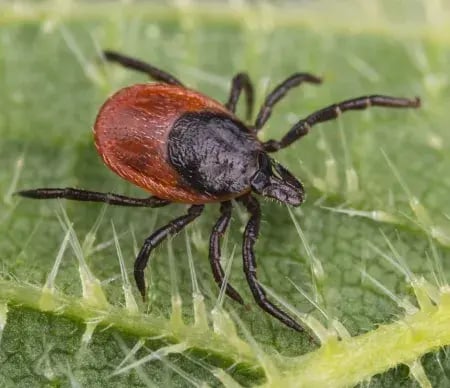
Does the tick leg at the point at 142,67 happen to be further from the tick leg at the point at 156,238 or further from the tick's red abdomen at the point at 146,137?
the tick leg at the point at 156,238

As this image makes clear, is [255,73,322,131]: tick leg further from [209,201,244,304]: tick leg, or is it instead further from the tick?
[209,201,244,304]: tick leg

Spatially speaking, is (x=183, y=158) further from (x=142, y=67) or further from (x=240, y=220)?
(x=142, y=67)

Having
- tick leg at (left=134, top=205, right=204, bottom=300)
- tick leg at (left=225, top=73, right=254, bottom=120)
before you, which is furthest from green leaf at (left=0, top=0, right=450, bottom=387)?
tick leg at (left=225, top=73, right=254, bottom=120)

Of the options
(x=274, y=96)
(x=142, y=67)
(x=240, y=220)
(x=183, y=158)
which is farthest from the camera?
(x=142, y=67)

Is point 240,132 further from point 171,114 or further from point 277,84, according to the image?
point 277,84

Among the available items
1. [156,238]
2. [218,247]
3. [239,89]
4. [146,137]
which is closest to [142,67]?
[239,89]

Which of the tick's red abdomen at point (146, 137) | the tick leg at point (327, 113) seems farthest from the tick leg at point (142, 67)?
the tick leg at point (327, 113)

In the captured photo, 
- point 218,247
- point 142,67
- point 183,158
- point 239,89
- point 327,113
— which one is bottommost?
point 218,247
